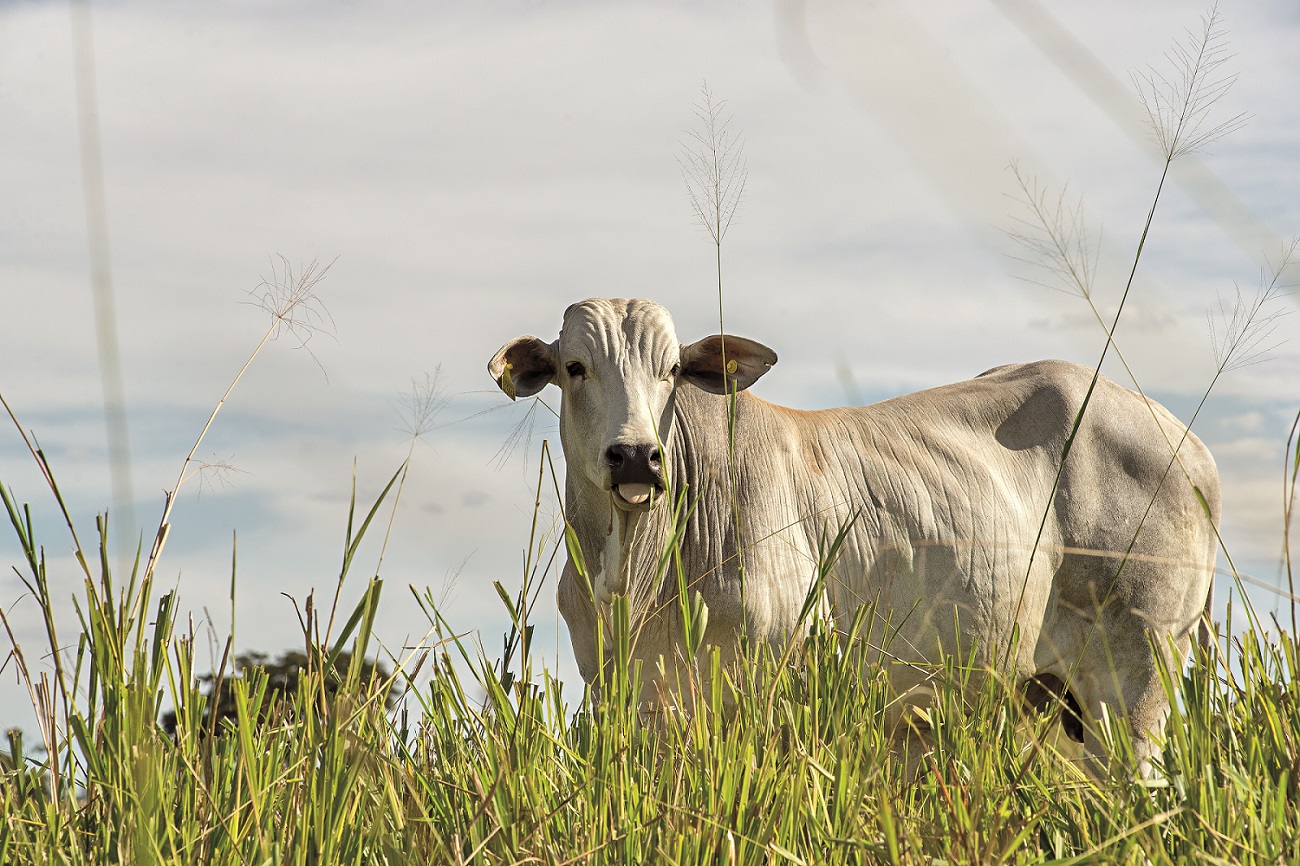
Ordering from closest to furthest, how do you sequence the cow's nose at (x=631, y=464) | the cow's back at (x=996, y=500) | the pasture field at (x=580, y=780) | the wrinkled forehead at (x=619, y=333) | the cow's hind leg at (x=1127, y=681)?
the pasture field at (x=580, y=780)
the cow's nose at (x=631, y=464)
the wrinkled forehead at (x=619, y=333)
the cow's back at (x=996, y=500)
the cow's hind leg at (x=1127, y=681)

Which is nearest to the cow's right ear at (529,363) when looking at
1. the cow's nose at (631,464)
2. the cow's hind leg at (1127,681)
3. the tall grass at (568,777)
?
the cow's nose at (631,464)

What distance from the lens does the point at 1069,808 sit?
2215 mm

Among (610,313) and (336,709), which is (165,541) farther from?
(610,313)

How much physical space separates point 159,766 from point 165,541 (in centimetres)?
46

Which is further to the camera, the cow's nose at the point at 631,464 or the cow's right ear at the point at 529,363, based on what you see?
the cow's right ear at the point at 529,363

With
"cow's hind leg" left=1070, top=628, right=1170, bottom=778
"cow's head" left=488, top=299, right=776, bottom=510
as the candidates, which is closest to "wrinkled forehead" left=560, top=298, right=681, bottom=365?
"cow's head" left=488, top=299, right=776, bottom=510

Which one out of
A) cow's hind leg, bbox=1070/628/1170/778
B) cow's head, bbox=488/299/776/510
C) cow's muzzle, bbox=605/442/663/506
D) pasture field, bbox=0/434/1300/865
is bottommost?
cow's hind leg, bbox=1070/628/1170/778

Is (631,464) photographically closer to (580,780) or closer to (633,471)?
(633,471)

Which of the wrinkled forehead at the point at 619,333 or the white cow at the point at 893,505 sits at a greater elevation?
the wrinkled forehead at the point at 619,333

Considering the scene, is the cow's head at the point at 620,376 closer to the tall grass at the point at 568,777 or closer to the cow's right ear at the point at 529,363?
the cow's right ear at the point at 529,363

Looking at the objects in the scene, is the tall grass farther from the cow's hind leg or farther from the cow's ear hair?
the cow's hind leg

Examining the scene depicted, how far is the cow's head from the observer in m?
4.20

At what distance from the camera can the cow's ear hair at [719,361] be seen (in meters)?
4.79

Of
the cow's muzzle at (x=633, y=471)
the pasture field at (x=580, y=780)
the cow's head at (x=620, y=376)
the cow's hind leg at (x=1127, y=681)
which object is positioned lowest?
the cow's hind leg at (x=1127, y=681)
